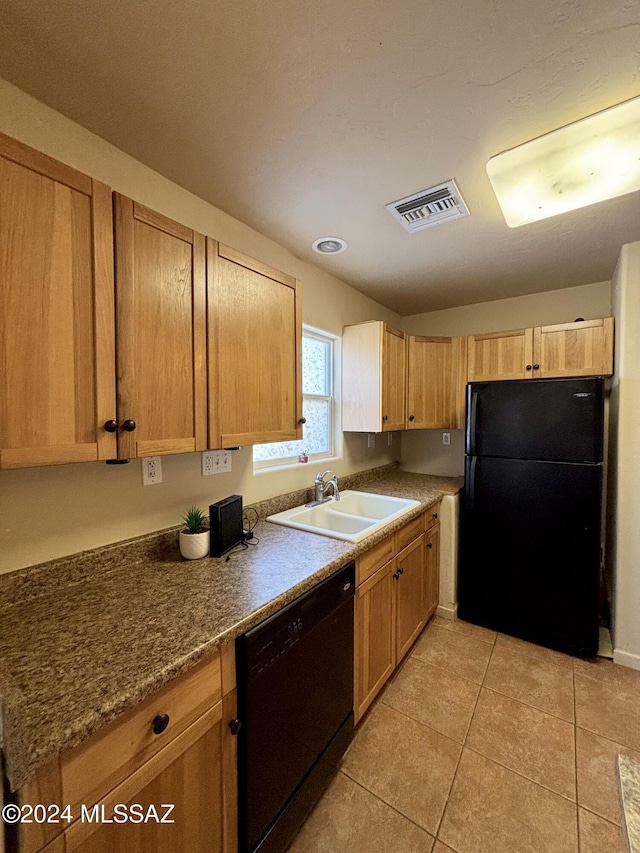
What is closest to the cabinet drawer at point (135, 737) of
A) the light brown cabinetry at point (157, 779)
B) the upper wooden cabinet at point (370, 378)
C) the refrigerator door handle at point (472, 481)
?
the light brown cabinetry at point (157, 779)

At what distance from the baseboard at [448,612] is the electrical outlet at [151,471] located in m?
2.20

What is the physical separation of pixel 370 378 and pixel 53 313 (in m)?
1.92

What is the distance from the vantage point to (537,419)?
2.11 meters

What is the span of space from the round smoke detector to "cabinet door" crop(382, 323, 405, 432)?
65cm

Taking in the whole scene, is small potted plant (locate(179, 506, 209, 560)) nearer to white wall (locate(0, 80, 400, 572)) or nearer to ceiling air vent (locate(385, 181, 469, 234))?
white wall (locate(0, 80, 400, 572))

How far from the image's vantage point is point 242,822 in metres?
0.96

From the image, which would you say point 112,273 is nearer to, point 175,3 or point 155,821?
point 175,3

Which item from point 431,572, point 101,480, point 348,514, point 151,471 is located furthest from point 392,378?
point 101,480

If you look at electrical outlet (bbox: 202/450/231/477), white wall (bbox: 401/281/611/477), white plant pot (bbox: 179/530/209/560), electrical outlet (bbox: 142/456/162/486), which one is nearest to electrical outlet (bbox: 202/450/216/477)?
electrical outlet (bbox: 202/450/231/477)

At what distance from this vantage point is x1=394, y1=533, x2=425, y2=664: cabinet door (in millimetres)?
1869

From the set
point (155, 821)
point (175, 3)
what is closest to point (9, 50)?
point (175, 3)

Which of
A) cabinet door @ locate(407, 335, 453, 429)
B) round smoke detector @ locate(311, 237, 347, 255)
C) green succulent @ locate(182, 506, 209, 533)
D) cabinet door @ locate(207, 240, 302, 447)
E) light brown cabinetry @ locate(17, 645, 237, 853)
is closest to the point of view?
light brown cabinetry @ locate(17, 645, 237, 853)

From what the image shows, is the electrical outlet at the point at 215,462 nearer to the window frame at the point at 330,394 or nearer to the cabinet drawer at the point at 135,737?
→ the window frame at the point at 330,394

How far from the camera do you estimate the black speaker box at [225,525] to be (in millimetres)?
1383
